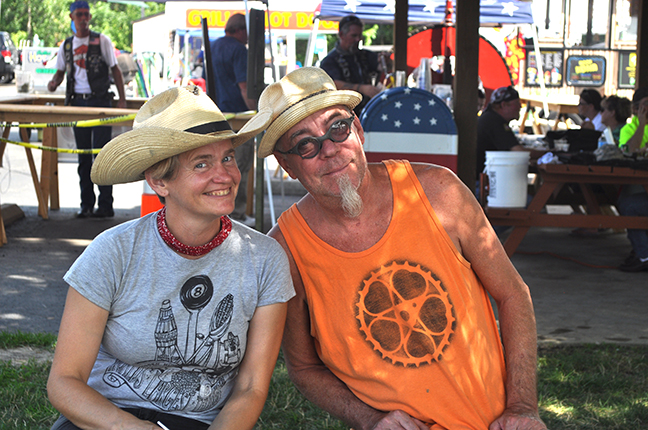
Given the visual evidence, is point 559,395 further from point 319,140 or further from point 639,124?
point 639,124

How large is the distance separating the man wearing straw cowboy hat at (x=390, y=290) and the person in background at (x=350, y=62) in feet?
20.3

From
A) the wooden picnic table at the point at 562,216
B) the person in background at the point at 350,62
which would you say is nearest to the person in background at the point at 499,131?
the wooden picnic table at the point at 562,216

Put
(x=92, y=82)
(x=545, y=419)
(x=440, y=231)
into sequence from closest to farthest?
1. (x=440, y=231)
2. (x=545, y=419)
3. (x=92, y=82)

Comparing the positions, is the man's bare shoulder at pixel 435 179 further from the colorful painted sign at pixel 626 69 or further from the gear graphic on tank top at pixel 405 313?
the colorful painted sign at pixel 626 69

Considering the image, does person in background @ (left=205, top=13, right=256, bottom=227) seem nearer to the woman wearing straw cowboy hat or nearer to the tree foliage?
the woman wearing straw cowboy hat

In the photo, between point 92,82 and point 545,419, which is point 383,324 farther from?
point 92,82

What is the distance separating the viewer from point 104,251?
1.96m

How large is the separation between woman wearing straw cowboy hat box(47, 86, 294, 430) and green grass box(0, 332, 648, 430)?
1275 mm

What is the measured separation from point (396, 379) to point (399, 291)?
0.83 feet

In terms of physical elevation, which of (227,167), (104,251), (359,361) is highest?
(227,167)

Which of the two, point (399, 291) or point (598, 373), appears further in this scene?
point (598, 373)

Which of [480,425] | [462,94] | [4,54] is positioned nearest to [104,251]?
[480,425]

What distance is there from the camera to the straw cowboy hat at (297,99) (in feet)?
6.88

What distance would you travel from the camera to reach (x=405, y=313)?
206cm
